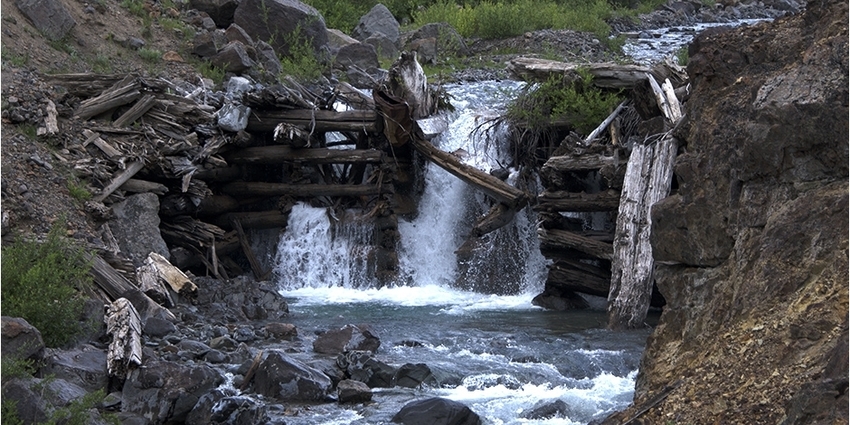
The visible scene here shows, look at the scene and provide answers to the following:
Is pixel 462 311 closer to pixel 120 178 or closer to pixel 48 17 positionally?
pixel 120 178

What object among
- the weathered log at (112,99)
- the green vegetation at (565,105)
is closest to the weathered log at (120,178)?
the weathered log at (112,99)

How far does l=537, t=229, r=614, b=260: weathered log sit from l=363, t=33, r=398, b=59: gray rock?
33.9ft

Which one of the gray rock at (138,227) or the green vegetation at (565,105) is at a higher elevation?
the green vegetation at (565,105)

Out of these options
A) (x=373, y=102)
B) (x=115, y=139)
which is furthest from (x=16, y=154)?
(x=373, y=102)

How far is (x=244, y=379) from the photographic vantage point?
885 centimetres

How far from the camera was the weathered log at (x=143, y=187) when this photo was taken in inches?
541

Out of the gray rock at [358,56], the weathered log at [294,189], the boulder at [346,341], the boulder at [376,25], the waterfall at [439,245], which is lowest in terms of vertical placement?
the boulder at [346,341]

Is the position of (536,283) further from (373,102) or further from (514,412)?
(514,412)

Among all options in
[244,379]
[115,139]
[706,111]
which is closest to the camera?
[706,111]

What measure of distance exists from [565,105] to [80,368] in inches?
347

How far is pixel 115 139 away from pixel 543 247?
5985 millimetres

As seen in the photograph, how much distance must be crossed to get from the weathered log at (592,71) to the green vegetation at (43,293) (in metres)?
8.11

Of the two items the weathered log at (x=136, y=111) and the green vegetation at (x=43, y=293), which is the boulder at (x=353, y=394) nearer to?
the green vegetation at (x=43, y=293)

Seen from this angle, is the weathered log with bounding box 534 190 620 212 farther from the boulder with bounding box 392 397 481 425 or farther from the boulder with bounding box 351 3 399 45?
the boulder with bounding box 351 3 399 45
